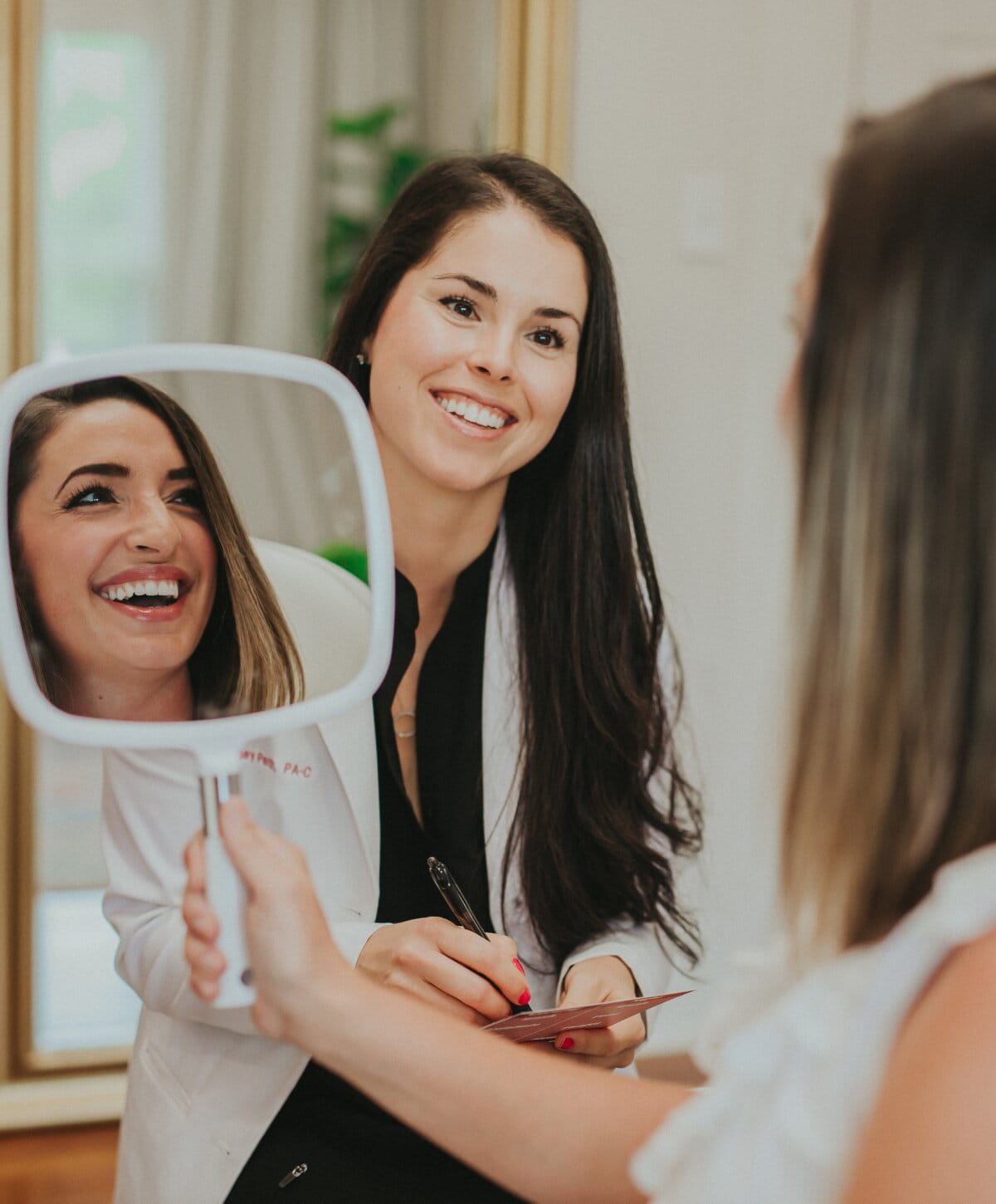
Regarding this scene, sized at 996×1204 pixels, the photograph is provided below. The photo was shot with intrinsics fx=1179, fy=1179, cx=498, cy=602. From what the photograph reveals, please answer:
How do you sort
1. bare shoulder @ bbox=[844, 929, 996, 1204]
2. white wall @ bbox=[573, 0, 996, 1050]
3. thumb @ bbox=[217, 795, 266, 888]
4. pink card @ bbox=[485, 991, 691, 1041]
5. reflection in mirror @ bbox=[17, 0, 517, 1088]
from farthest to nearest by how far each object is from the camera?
white wall @ bbox=[573, 0, 996, 1050], reflection in mirror @ bbox=[17, 0, 517, 1088], pink card @ bbox=[485, 991, 691, 1041], thumb @ bbox=[217, 795, 266, 888], bare shoulder @ bbox=[844, 929, 996, 1204]

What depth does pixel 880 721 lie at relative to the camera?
1.77ft

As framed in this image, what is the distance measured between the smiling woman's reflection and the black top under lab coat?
0.28 metres

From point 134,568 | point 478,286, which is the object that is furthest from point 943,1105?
point 478,286

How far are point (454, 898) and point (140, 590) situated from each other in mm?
364

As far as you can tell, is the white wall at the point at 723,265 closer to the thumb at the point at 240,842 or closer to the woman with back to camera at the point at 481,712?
the woman with back to camera at the point at 481,712

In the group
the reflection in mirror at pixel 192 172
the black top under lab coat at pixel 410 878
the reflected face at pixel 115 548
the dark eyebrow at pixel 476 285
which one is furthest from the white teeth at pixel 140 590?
the reflection in mirror at pixel 192 172

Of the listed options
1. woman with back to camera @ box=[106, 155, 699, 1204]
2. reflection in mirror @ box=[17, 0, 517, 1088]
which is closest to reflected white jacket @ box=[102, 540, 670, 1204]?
woman with back to camera @ box=[106, 155, 699, 1204]

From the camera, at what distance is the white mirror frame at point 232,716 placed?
2.01 ft

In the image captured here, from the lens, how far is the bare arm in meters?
0.60

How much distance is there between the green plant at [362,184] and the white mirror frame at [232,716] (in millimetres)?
1200

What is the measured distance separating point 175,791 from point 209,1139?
0.27m

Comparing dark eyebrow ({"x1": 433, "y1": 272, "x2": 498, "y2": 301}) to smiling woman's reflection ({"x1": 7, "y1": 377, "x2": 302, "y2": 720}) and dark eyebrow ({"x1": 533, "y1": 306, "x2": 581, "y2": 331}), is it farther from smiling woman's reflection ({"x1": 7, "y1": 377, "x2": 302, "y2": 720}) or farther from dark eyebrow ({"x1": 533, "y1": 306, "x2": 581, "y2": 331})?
smiling woman's reflection ({"x1": 7, "y1": 377, "x2": 302, "y2": 720})

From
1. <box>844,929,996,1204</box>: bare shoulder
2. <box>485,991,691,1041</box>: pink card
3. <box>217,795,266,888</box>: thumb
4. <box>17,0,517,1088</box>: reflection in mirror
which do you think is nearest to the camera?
<box>844,929,996,1204</box>: bare shoulder

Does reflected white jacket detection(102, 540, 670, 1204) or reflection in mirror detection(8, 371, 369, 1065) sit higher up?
reflection in mirror detection(8, 371, 369, 1065)
